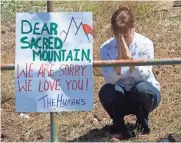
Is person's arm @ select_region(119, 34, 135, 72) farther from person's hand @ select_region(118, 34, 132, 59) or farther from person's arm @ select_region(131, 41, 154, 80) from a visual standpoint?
person's arm @ select_region(131, 41, 154, 80)

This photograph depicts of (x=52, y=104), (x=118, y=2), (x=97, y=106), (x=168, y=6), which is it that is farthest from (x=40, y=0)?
(x=52, y=104)

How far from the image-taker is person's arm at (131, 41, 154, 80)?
4820mm

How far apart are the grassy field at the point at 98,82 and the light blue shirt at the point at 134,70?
47cm

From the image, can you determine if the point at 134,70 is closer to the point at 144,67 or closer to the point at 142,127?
the point at 144,67

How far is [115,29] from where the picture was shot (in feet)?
15.6

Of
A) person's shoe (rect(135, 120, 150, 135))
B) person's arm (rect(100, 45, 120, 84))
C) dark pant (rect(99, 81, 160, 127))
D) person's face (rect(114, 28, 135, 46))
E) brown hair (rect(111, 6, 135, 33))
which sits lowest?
person's shoe (rect(135, 120, 150, 135))

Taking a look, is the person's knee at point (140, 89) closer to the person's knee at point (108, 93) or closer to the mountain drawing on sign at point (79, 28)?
the person's knee at point (108, 93)

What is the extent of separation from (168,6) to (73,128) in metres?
3.97

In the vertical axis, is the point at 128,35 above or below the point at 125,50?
above

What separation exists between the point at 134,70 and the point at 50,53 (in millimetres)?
859

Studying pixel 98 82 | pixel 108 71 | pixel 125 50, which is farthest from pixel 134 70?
pixel 98 82

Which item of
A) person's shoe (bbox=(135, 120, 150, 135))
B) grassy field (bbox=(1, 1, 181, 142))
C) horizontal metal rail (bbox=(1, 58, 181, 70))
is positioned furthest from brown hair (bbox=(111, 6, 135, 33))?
grassy field (bbox=(1, 1, 181, 142))

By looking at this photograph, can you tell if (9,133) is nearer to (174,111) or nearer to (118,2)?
(174,111)

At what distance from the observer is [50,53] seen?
4266 millimetres
